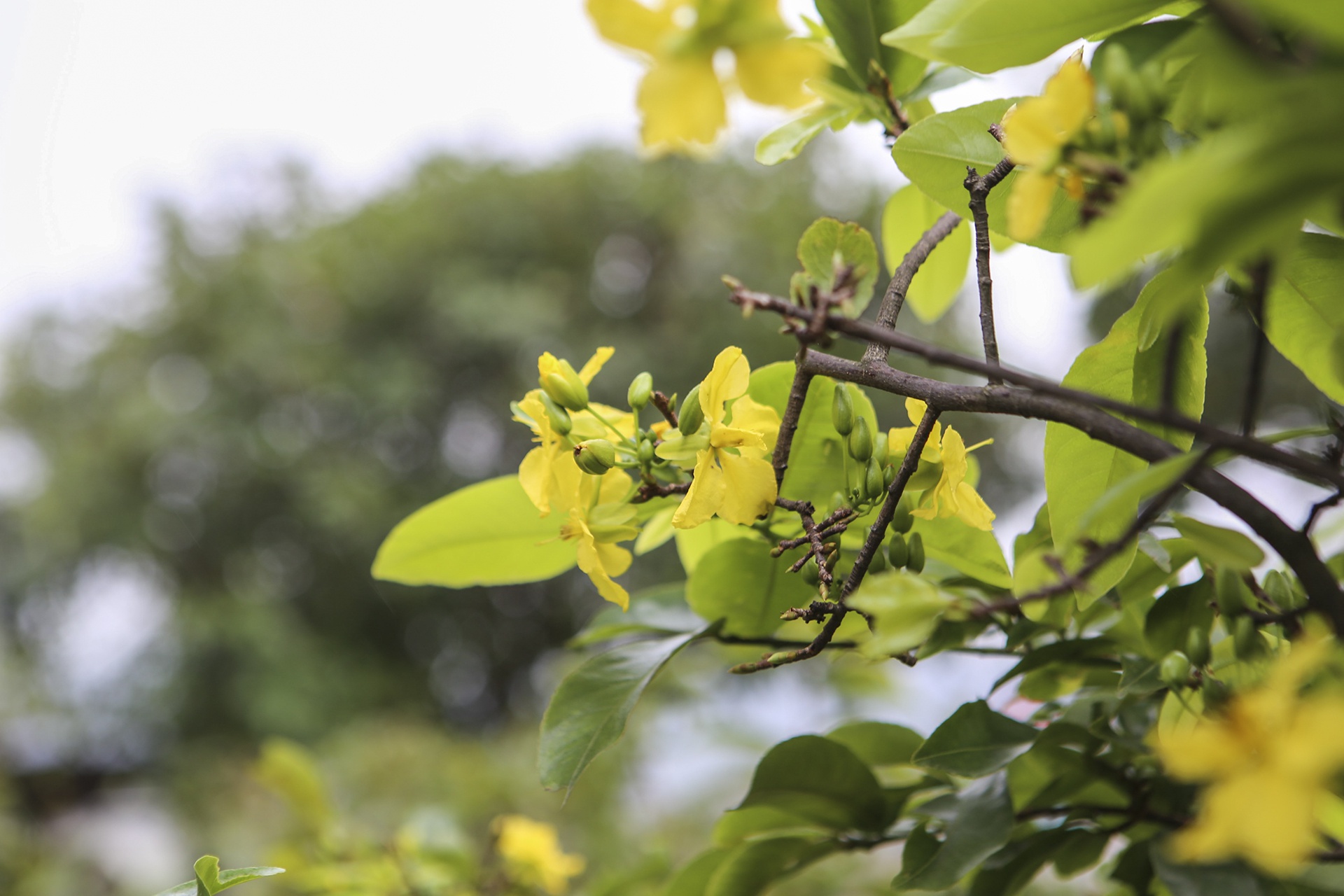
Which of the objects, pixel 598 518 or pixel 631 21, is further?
pixel 598 518

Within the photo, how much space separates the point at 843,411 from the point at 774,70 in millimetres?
107

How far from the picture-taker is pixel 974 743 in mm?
297

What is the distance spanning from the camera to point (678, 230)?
219 inches

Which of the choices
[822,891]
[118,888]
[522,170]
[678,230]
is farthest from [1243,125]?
[522,170]

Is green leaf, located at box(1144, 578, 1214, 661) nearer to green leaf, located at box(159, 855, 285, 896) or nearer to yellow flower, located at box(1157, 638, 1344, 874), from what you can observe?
yellow flower, located at box(1157, 638, 1344, 874)

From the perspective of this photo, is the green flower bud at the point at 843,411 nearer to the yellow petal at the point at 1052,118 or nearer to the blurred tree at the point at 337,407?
the yellow petal at the point at 1052,118

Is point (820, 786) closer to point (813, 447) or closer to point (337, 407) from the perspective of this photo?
point (813, 447)

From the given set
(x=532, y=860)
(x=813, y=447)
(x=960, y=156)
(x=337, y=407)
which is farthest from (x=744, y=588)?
(x=337, y=407)

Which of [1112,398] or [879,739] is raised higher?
[1112,398]

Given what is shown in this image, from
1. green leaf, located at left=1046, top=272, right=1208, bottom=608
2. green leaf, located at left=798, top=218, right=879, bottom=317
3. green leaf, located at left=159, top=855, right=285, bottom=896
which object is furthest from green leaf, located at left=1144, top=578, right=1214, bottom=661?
green leaf, located at left=159, top=855, right=285, bottom=896

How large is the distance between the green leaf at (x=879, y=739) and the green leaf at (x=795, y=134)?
22 centimetres

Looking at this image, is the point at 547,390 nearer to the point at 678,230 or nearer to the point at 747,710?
the point at 747,710

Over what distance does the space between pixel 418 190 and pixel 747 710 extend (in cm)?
400

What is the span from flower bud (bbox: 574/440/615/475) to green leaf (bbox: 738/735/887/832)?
4.7 inches
